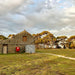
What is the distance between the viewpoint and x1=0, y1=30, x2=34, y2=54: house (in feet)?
83.5

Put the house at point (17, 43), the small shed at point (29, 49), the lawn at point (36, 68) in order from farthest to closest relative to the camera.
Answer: the small shed at point (29, 49)
the house at point (17, 43)
the lawn at point (36, 68)

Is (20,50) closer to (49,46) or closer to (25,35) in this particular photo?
(25,35)

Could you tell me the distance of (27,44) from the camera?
90.7 feet

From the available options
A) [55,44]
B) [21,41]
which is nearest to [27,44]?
[21,41]

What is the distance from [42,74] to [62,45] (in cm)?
5691

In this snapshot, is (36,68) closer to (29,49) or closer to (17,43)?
(29,49)

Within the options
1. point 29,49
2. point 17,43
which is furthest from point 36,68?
point 17,43

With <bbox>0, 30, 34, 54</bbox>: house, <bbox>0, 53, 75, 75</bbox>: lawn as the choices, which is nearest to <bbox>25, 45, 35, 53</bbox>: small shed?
<bbox>0, 30, 34, 54</bbox>: house

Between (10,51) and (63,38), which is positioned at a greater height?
(63,38)

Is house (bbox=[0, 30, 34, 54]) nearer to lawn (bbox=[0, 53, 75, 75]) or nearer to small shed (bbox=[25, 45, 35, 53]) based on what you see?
small shed (bbox=[25, 45, 35, 53])

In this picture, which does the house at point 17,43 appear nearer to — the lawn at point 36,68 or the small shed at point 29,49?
the small shed at point 29,49

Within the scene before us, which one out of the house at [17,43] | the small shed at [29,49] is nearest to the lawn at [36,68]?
the house at [17,43]

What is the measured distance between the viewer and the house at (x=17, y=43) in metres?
25.5

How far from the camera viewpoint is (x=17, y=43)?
1051 inches
